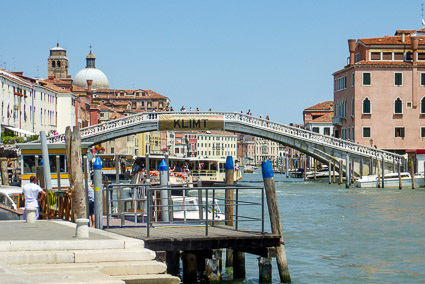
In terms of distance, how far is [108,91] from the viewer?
343 ft

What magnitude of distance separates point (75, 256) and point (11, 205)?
260 inches

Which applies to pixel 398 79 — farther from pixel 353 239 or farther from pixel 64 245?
pixel 64 245

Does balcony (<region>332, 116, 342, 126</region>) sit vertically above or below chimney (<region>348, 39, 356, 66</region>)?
below

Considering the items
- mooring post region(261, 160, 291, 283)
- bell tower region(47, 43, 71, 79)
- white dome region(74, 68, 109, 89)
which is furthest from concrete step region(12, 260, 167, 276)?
white dome region(74, 68, 109, 89)

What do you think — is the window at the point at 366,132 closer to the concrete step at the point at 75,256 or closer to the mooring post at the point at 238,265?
the mooring post at the point at 238,265

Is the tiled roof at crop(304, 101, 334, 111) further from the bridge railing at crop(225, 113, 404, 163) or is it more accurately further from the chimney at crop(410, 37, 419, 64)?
the bridge railing at crop(225, 113, 404, 163)

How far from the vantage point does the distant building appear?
230 ft

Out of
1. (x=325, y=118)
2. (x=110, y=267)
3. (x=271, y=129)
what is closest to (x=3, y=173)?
(x=271, y=129)

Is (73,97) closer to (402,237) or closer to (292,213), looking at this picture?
→ (292,213)

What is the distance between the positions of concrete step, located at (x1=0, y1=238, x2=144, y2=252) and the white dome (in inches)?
3875

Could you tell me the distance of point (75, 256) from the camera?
807 centimetres

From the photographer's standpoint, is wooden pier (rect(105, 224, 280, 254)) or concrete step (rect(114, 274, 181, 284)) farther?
wooden pier (rect(105, 224, 280, 254))

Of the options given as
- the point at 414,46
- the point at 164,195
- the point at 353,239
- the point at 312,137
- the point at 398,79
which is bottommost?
the point at 353,239

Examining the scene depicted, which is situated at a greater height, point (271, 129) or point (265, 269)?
point (271, 129)
